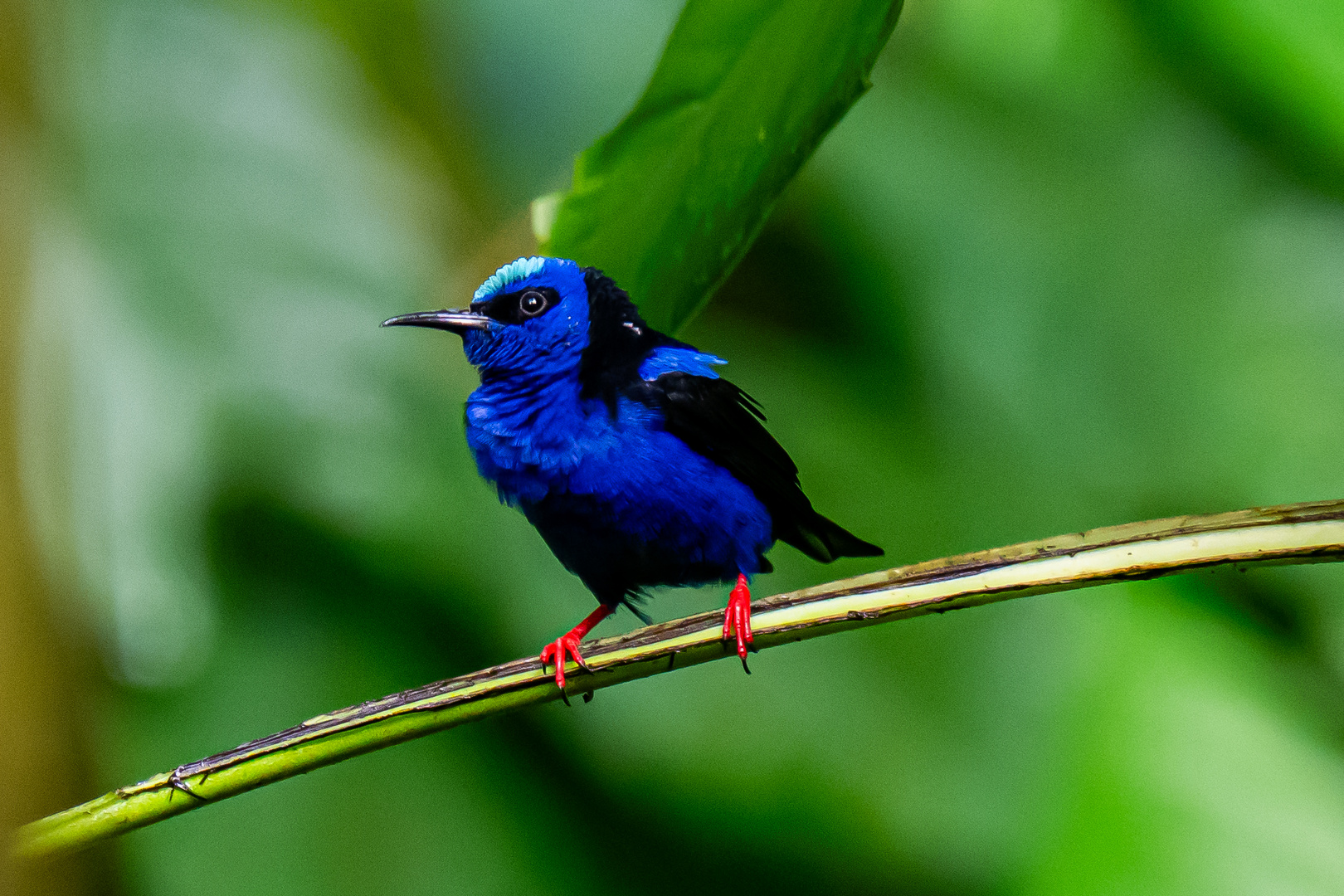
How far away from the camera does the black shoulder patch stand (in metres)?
1.70

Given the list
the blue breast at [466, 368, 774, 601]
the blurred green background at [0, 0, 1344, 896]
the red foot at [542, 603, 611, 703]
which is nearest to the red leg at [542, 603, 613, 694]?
the red foot at [542, 603, 611, 703]

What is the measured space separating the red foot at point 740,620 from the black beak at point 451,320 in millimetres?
599

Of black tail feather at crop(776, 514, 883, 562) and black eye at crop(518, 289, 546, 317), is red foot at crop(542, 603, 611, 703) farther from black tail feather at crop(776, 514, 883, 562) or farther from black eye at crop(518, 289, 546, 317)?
black eye at crop(518, 289, 546, 317)

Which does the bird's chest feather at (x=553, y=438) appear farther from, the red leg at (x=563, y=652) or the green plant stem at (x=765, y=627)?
the green plant stem at (x=765, y=627)

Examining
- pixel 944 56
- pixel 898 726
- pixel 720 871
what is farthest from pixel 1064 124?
pixel 720 871

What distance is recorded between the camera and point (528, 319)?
5.65 ft

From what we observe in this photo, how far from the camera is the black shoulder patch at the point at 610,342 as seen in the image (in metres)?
1.70

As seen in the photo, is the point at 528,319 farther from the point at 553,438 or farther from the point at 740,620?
the point at 740,620

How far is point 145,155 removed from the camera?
3318 millimetres

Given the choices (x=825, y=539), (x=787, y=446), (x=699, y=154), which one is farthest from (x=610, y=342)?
(x=787, y=446)

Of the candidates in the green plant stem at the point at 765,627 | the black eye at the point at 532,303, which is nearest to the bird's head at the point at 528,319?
the black eye at the point at 532,303

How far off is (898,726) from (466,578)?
4.59 feet

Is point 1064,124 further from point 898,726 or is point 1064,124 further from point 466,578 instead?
point 466,578

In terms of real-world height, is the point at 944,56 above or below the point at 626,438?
above
